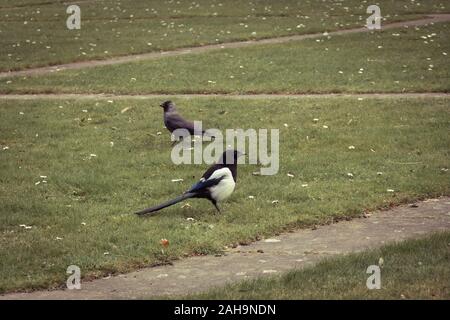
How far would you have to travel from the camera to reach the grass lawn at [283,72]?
1573 centimetres

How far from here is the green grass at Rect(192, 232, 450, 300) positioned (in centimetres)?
643

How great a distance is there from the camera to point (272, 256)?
25.2 feet

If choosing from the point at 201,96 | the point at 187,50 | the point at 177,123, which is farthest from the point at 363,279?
the point at 187,50

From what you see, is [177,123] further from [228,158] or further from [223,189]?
[223,189]

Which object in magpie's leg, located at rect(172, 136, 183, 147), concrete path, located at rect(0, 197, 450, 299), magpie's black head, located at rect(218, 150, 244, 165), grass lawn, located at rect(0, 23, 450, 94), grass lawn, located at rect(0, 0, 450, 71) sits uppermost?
magpie's black head, located at rect(218, 150, 244, 165)

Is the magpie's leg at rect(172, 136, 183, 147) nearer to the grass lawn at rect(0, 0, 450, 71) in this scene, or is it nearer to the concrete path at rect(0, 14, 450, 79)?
the concrete path at rect(0, 14, 450, 79)

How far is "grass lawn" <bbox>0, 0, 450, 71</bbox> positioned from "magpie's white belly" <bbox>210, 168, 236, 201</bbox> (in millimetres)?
10691

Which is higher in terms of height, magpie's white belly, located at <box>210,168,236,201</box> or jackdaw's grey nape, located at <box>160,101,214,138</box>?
magpie's white belly, located at <box>210,168,236,201</box>

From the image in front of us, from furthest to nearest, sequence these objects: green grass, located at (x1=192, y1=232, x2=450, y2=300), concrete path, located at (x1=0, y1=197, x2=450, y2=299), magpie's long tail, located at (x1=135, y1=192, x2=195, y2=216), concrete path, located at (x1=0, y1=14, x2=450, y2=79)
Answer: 1. concrete path, located at (x1=0, y1=14, x2=450, y2=79)
2. magpie's long tail, located at (x1=135, y1=192, x2=195, y2=216)
3. concrete path, located at (x1=0, y1=197, x2=450, y2=299)
4. green grass, located at (x1=192, y1=232, x2=450, y2=300)

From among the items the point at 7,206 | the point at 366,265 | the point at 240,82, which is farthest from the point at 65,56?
the point at 366,265

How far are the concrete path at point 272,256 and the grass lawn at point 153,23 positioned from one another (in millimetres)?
11642

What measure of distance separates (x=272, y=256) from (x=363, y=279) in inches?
44.4

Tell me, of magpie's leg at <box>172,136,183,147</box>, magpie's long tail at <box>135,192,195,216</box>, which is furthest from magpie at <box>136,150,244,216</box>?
magpie's leg at <box>172,136,183,147</box>
